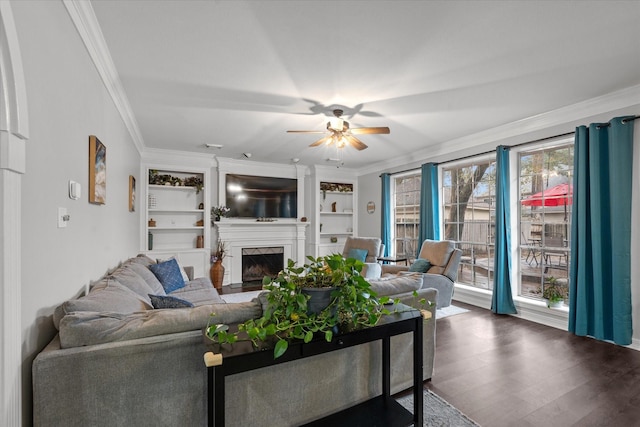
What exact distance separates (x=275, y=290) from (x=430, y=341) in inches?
58.6

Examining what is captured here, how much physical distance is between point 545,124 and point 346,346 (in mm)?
3817

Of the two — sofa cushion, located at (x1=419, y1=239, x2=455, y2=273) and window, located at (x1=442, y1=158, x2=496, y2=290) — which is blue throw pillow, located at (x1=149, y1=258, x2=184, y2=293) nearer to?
sofa cushion, located at (x1=419, y1=239, x2=455, y2=273)

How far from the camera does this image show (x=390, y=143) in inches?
190

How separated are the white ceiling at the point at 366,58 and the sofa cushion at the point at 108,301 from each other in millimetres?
1703

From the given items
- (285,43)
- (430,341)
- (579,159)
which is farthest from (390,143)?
(430,341)

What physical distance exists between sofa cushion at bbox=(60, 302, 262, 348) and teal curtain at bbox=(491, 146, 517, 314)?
3.61 meters

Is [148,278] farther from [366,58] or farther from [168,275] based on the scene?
[366,58]

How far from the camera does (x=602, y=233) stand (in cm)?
307

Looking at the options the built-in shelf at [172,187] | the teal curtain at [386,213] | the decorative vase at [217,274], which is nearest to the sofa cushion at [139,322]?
the decorative vase at [217,274]

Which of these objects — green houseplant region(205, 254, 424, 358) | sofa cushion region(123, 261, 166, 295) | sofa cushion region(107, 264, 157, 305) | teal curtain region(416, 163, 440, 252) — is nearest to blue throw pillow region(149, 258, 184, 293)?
sofa cushion region(123, 261, 166, 295)

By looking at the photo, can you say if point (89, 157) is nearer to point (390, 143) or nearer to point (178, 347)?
point (178, 347)

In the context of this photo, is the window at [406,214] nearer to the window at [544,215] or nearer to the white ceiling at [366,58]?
the window at [544,215]

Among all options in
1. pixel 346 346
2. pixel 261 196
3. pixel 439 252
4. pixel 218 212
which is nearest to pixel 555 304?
pixel 439 252

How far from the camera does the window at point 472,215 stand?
4453 millimetres
